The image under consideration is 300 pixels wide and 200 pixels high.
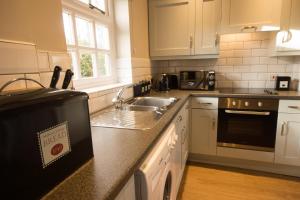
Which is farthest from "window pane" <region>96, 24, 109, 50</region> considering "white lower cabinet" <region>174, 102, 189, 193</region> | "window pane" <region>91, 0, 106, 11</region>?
"white lower cabinet" <region>174, 102, 189, 193</region>

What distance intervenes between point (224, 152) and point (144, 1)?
202 centimetres

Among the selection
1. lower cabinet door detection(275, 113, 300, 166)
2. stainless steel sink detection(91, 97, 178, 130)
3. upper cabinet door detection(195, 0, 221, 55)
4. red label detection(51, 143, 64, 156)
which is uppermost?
upper cabinet door detection(195, 0, 221, 55)

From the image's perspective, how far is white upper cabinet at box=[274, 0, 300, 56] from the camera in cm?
188

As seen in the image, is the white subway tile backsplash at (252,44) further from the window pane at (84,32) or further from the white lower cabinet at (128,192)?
the white lower cabinet at (128,192)

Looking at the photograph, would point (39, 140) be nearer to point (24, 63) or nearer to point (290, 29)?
point (24, 63)

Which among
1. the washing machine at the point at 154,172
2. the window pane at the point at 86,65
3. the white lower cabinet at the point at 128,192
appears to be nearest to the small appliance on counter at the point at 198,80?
the window pane at the point at 86,65

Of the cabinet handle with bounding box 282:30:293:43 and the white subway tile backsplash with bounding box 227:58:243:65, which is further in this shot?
the white subway tile backsplash with bounding box 227:58:243:65

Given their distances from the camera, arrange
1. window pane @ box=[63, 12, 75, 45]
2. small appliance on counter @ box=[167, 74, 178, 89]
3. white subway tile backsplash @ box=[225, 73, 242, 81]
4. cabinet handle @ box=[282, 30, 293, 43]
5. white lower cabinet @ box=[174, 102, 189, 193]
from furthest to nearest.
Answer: small appliance on counter @ box=[167, 74, 178, 89], white subway tile backsplash @ box=[225, 73, 242, 81], cabinet handle @ box=[282, 30, 293, 43], white lower cabinet @ box=[174, 102, 189, 193], window pane @ box=[63, 12, 75, 45]

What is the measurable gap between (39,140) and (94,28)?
1.45 m

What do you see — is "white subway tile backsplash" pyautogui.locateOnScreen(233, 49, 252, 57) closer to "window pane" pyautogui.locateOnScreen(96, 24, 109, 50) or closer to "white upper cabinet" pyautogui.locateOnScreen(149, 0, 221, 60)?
"white upper cabinet" pyautogui.locateOnScreen(149, 0, 221, 60)

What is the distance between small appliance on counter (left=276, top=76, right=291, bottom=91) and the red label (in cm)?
240

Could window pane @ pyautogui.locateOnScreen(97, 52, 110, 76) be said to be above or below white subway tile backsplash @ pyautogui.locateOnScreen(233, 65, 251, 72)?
above

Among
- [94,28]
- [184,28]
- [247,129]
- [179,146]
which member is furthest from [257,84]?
[94,28]

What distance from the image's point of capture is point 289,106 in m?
1.85
